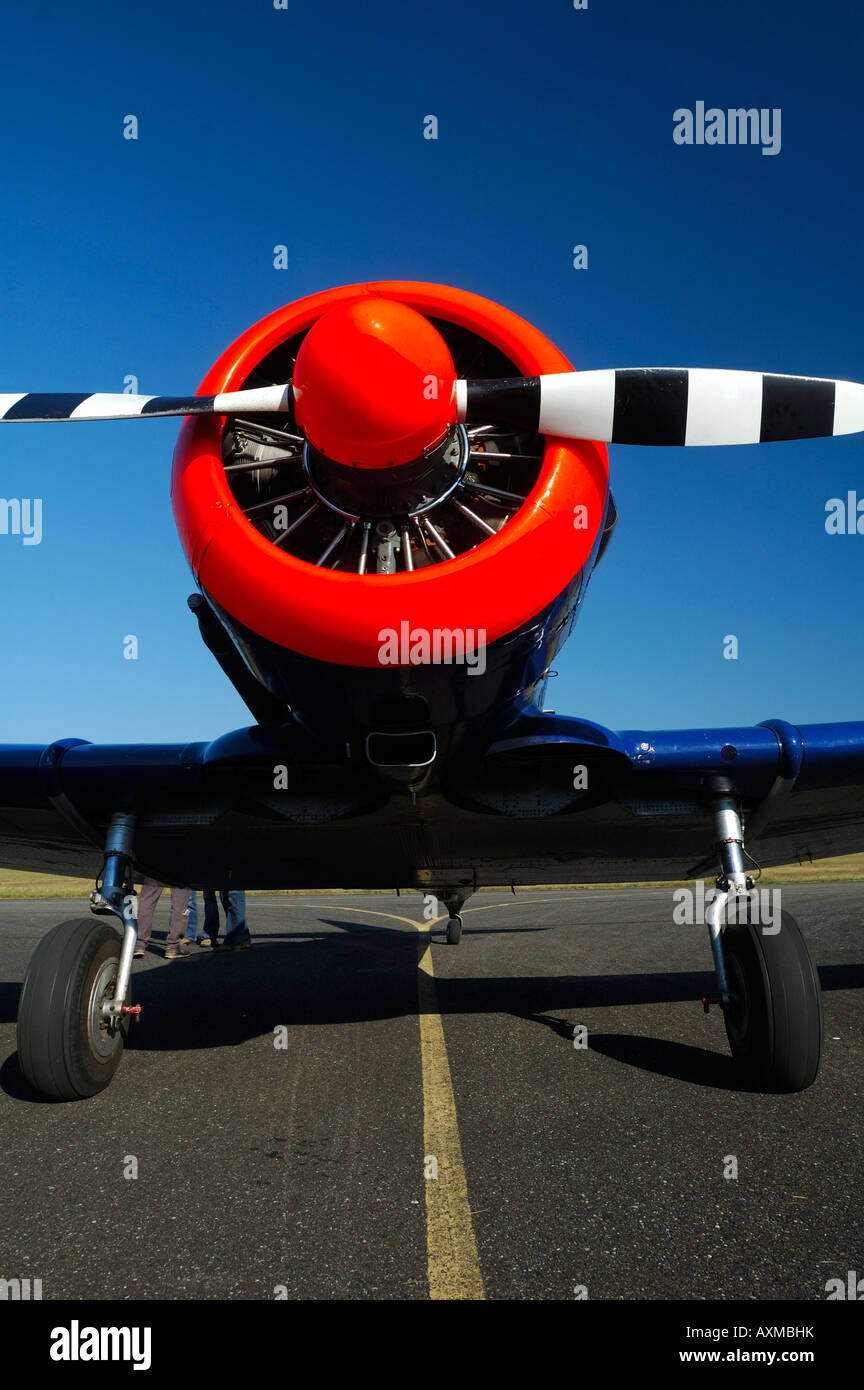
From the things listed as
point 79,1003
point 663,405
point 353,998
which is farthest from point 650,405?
point 353,998

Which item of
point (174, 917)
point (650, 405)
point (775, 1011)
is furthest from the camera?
point (174, 917)

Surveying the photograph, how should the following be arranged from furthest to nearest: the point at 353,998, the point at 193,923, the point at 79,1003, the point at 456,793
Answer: the point at 193,923, the point at 353,998, the point at 456,793, the point at 79,1003

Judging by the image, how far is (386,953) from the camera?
10312 mm

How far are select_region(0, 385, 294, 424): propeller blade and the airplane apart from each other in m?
0.01

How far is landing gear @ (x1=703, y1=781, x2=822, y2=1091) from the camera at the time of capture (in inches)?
159

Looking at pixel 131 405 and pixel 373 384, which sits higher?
pixel 131 405

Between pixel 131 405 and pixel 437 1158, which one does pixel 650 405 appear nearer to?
pixel 131 405

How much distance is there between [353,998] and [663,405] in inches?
213

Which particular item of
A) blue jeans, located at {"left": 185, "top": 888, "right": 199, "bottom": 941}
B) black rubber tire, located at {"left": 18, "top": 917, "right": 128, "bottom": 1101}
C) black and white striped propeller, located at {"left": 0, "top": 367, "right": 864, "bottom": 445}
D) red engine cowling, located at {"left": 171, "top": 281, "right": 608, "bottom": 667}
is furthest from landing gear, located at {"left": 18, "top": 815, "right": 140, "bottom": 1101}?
blue jeans, located at {"left": 185, "top": 888, "right": 199, "bottom": 941}

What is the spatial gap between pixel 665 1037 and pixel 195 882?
13.3ft

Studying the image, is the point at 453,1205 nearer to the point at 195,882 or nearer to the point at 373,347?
the point at 373,347

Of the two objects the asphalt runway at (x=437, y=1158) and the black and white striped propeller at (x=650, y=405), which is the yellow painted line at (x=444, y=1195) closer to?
the asphalt runway at (x=437, y=1158)

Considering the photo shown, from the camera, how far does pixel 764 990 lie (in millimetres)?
4125

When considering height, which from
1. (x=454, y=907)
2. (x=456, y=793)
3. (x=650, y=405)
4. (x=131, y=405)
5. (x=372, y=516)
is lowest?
(x=454, y=907)
